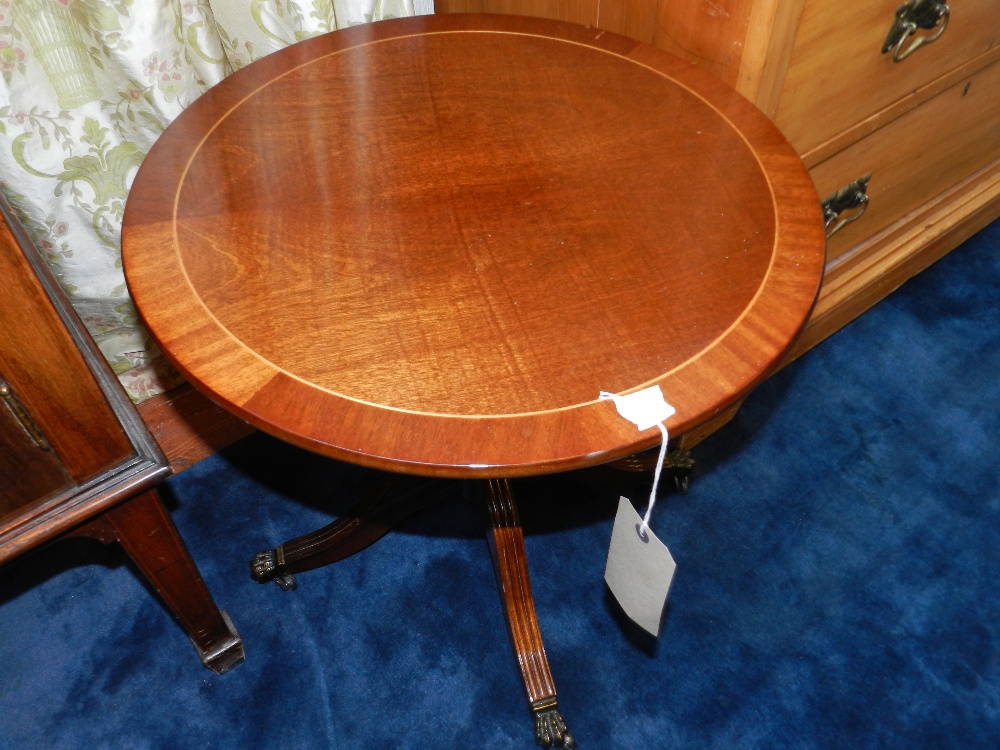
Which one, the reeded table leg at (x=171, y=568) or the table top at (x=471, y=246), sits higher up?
the table top at (x=471, y=246)

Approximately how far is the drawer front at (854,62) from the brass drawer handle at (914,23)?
0.03ft

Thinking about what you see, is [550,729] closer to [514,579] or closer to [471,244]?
[514,579]

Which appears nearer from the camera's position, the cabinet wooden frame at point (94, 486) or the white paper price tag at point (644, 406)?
the white paper price tag at point (644, 406)

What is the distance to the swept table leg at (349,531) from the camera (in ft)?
3.78

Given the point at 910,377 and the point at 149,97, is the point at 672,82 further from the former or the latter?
the point at 910,377

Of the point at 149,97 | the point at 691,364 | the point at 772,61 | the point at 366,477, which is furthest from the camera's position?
the point at 366,477

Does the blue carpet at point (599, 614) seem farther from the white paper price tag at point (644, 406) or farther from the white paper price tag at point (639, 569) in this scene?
the white paper price tag at point (644, 406)

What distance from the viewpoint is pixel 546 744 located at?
1.01 metres

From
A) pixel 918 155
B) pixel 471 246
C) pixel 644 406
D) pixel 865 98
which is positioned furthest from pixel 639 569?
pixel 918 155

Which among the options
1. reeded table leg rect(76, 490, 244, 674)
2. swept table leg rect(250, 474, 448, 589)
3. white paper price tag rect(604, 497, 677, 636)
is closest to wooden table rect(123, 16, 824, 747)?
white paper price tag rect(604, 497, 677, 636)

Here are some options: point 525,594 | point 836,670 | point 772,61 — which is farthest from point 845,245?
point 525,594

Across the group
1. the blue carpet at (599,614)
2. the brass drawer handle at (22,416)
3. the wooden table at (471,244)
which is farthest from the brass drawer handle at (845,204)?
the brass drawer handle at (22,416)

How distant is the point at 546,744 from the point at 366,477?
491 millimetres

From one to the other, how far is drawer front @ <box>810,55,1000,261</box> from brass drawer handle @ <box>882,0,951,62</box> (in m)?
0.15
